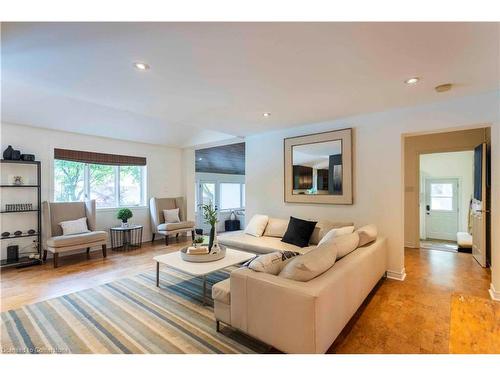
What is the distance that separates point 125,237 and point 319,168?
4293 millimetres

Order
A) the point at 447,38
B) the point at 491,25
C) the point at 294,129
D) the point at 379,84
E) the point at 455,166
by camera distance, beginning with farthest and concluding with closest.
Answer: the point at 455,166 → the point at 294,129 → the point at 379,84 → the point at 447,38 → the point at 491,25

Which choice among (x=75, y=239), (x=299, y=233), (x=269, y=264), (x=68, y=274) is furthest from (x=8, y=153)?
(x=299, y=233)

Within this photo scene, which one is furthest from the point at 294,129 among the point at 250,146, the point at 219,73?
the point at 219,73

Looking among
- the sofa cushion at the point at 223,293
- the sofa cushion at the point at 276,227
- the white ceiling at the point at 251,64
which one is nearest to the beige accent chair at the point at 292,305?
the sofa cushion at the point at 223,293

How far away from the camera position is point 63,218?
14.8 feet

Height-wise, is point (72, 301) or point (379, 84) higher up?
point (379, 84)

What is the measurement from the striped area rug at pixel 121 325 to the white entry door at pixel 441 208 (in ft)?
21.3

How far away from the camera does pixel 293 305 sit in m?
1.63

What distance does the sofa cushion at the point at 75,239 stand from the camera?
157 inches

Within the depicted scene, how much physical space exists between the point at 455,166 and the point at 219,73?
6.77 metres

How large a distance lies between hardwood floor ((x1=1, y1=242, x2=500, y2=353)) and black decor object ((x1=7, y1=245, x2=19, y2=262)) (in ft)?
1.04

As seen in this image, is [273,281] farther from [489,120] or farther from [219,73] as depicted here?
[489,120]

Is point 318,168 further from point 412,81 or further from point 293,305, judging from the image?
point 293,305
